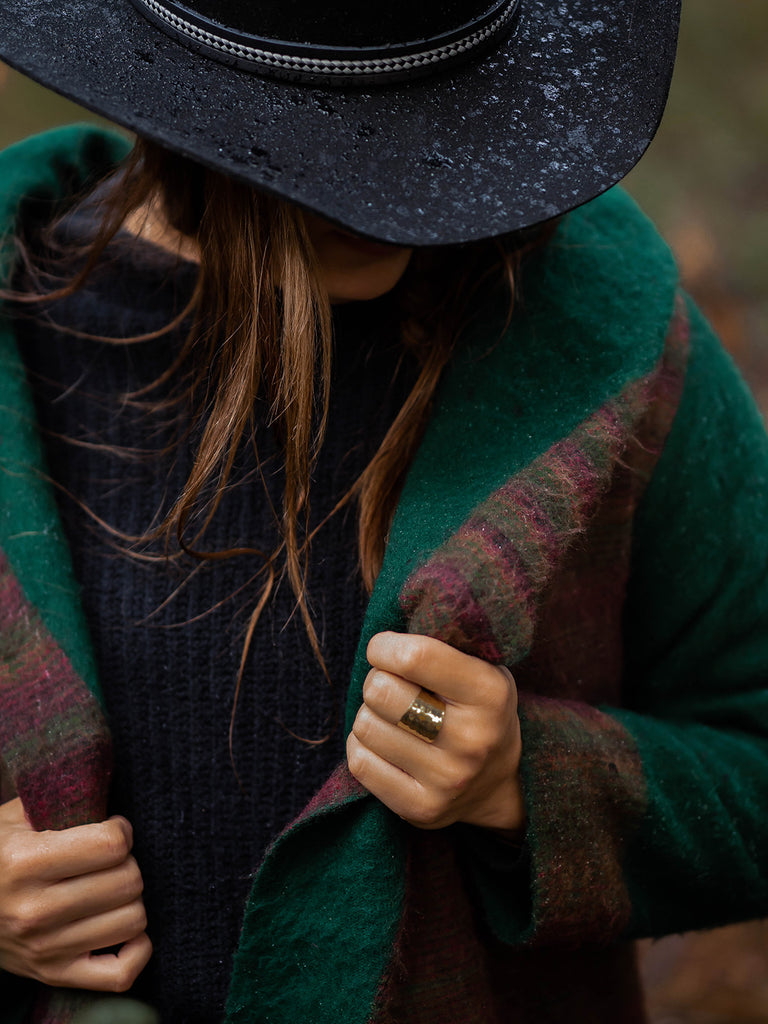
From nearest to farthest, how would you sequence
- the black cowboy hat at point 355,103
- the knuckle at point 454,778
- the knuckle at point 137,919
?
the black cowboy hat at point 355,103 → the knuckle at point 454,778 → the knuckle at point 137,919

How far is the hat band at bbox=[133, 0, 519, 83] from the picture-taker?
0.73 metres

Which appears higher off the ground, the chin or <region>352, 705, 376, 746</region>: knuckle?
the chin

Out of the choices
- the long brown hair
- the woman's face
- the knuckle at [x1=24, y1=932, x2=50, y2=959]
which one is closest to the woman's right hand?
the knuckle at [x1=24, y1=932, x2=50, y2=959]

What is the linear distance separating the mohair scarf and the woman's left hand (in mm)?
26

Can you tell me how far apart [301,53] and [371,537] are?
0.45 metres

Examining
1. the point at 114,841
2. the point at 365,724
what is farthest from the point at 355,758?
the point at 114,841

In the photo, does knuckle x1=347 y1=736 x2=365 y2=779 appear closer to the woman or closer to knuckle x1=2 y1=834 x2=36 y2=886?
the woman

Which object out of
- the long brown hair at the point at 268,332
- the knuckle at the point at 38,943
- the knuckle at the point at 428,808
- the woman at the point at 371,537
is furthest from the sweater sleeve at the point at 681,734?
the knuckle at the point at 38,943

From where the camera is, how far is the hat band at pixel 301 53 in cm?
73

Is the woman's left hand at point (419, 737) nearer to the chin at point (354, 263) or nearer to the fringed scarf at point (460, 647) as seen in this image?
the fringed scarf at point (460, 647)

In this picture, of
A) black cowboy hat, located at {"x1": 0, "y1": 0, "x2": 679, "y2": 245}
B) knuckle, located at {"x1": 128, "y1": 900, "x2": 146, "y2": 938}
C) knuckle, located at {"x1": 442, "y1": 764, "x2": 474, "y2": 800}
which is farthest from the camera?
knuckle, located at {"x1": 128, "y1": 900, "x2": 146, "y2": 938}

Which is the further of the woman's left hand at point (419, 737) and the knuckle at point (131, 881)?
the knuckle at point (131, 881)

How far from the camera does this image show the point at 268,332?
0.89 metres

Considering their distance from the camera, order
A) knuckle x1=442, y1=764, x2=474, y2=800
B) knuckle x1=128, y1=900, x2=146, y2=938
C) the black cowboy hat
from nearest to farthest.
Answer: the black cowboy hat < knuckle x1=442, y1=764, x2=474, y2=800 < knuckle x1=128, y1=900, x2=146, y2=938
